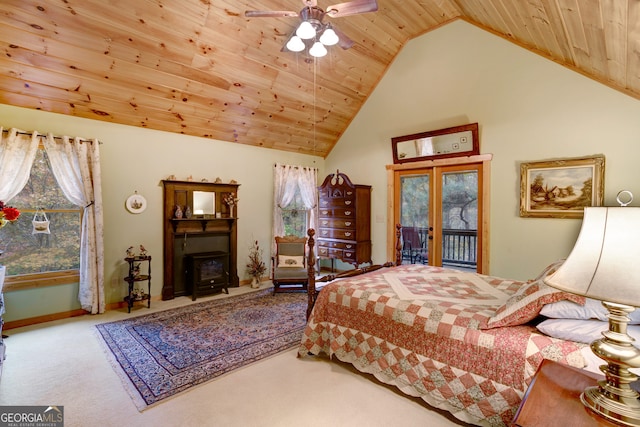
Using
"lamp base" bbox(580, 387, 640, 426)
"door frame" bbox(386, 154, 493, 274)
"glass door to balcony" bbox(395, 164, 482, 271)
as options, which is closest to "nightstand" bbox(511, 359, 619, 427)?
"lamp base" bbox(580, 387, 640, 426)

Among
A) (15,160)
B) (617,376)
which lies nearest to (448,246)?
(617,376)

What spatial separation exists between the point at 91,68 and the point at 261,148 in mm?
2856

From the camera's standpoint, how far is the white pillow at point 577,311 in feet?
5.36

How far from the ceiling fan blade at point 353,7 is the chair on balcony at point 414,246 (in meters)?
3.58

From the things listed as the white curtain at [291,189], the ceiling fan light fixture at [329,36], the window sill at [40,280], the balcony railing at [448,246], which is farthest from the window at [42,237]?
the balcony railing at [448,246]

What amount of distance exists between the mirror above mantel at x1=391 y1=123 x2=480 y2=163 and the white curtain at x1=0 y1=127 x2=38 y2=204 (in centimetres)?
508

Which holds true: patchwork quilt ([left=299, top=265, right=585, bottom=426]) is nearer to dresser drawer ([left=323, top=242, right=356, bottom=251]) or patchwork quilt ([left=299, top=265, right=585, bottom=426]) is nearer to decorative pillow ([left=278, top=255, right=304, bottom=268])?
decorative pillow ([left=278, top=255, right=304, bottom=268])

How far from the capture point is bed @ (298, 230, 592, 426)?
1784mm

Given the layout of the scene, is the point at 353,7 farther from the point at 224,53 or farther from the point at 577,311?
the point at 577,311

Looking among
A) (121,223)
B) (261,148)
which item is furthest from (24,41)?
(261,148)

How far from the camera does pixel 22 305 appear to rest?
365cm

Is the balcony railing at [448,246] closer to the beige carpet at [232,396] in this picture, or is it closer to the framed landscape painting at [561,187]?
the framed landscape painting at [561,187]

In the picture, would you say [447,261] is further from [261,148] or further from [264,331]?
[261,148]

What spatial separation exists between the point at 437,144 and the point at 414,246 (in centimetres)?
174
